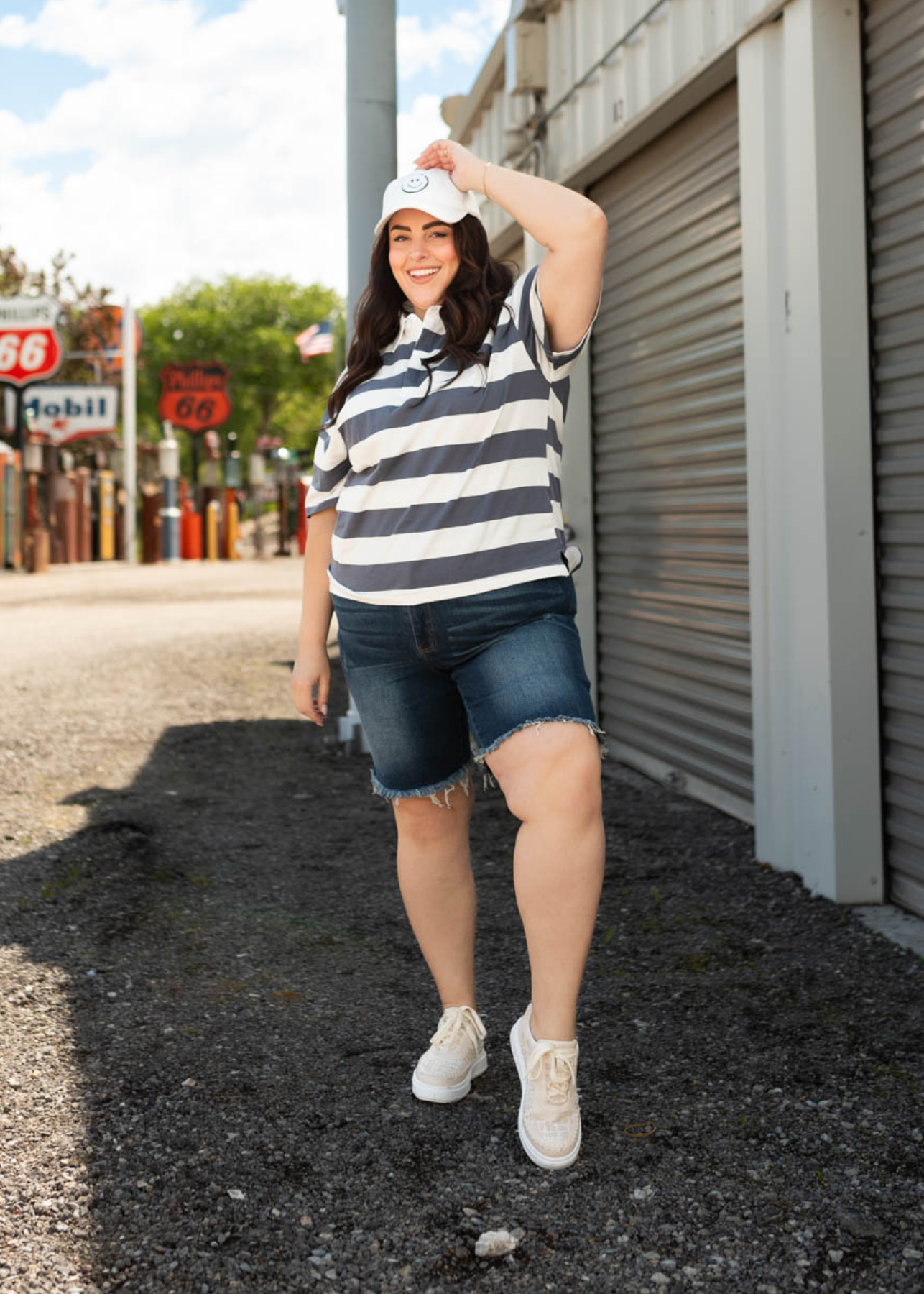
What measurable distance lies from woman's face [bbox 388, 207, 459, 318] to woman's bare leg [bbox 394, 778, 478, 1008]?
981mm

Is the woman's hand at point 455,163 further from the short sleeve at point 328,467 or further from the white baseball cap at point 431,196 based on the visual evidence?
the short sleeve at point 328,467

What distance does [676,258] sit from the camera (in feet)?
19.0

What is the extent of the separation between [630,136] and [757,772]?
9.34ft

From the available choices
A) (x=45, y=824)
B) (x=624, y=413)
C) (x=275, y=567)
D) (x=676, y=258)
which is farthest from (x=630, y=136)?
(x=275, y=567)

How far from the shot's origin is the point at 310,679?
2.96 meters

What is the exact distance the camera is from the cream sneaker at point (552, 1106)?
8.46 ft

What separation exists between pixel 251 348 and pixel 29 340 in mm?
38475

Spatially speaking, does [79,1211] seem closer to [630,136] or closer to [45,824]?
[45,824]

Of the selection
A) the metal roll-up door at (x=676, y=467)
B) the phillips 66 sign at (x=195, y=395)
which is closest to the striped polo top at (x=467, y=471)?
the metal roll-up door at (x=676, y=467)

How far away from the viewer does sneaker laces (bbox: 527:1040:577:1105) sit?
8.46 feet

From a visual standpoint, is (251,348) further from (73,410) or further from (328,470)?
(328,470)

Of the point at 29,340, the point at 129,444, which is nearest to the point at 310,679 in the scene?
the point at 29,340

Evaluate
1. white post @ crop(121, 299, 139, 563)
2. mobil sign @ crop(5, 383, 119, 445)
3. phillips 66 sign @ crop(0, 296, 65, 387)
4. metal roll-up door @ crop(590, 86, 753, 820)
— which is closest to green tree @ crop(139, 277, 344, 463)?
white post @ crop(121, 299, 139, 563)

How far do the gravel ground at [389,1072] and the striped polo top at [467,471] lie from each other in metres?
1.10
